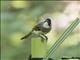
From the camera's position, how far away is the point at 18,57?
138cm

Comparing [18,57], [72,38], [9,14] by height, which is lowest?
[18,57]

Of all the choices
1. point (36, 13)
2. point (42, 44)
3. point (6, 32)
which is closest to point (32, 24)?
point (36, 13)

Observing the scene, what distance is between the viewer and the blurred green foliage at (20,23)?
54.4 inches

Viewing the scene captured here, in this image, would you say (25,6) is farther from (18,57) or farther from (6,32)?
(18,57)

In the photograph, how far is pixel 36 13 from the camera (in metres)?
1.40

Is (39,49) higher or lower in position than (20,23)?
lower

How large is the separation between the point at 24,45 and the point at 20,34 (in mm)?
78

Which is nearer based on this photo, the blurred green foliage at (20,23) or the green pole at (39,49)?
the green pole at (39,49)

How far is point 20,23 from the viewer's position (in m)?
1.41

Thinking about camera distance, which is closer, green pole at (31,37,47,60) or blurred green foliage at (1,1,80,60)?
green pole at (31,37,47,60)

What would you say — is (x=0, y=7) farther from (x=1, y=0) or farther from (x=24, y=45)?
(x=24, y=45)

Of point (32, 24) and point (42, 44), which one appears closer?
point (42, 44)

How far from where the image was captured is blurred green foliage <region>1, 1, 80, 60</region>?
54.4 inches

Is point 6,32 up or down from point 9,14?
down
